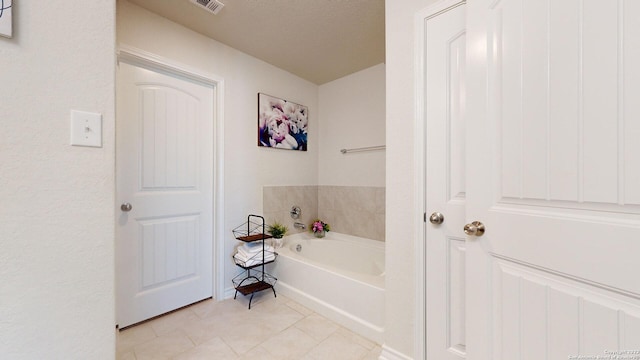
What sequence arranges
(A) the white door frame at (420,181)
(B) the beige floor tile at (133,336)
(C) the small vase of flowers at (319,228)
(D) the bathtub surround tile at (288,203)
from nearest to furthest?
(A) the white door frame at (420,181)
(B) the beige floor tile at (133,336)
(D) the bathtub surround tile at (288,203)
(C) the small vase of flowers at (319,228)

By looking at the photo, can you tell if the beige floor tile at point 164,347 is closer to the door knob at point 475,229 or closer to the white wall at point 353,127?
the door knob at point 475,229

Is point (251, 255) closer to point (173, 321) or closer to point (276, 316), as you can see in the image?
Result: point (276, 316)

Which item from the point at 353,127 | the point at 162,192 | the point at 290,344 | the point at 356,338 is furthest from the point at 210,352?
the point at 353,127

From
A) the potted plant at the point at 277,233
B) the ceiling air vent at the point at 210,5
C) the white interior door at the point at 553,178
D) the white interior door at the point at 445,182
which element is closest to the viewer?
the white interior door at the point at 553,178

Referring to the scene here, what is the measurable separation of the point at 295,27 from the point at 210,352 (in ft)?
7.97

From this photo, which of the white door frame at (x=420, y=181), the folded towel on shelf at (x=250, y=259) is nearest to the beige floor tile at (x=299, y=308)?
the folded towel on shelf at (x=250, y=259)

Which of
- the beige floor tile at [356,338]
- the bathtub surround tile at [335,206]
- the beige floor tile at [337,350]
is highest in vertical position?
the bathtub surround tile at [335,206]
